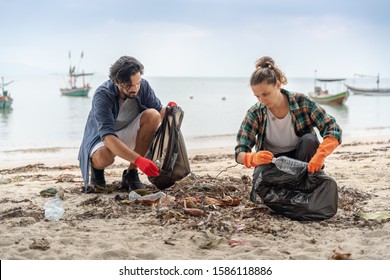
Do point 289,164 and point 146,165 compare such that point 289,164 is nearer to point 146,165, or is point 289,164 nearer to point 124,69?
point 146,165

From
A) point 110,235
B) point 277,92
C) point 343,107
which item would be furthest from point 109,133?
point 343,107

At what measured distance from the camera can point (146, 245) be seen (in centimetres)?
247

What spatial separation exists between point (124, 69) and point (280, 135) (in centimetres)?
116

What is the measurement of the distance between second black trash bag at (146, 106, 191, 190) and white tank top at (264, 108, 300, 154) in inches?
30.4

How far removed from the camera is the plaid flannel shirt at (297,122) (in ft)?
9.66

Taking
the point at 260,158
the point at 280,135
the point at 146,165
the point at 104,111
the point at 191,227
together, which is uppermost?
the point at 104,111

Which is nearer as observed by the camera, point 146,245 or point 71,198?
point 146,245

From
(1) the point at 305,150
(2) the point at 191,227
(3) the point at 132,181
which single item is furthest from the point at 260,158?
(3) the point at 132,181

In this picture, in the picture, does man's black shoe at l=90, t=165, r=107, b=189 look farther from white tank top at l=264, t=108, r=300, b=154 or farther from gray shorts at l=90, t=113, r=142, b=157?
white tank top at l=264, t=108, r=300, b=154

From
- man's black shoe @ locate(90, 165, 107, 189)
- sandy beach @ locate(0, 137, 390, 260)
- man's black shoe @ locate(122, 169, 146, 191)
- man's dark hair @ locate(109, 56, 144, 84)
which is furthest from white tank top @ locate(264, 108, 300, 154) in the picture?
man's black shoe @ locate(90, 165, 107, 189)

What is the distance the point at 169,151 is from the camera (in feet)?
11.7

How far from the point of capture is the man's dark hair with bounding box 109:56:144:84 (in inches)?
129

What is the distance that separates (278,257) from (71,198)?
71.9 inches

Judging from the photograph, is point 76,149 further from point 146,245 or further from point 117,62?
point 146,245
